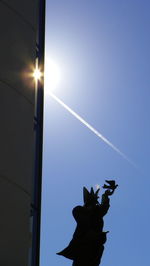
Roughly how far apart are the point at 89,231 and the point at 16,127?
254 cm

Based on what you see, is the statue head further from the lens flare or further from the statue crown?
the lens flare

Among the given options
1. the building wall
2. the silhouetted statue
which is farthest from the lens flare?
the silhouetted statue

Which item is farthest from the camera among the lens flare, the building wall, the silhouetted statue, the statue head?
the lens flare

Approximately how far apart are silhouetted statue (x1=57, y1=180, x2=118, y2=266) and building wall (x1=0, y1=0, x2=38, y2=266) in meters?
0.94

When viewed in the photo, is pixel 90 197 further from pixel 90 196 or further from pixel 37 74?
pixel 37 74

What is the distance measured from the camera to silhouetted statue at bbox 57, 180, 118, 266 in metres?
12.6

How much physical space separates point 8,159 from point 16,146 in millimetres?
416

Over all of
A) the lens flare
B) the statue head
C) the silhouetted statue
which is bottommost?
the silhouetted statue

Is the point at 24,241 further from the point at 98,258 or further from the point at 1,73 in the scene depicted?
the point at 1,73

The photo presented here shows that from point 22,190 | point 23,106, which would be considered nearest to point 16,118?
point 23,106

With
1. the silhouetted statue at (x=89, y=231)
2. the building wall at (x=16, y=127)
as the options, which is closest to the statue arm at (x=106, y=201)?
the silhouetted statue at (x=89, y=231)

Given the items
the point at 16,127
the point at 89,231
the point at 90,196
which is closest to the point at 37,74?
the point at 16,127

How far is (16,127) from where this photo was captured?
13.3 metres

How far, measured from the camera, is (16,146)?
42.7 feet
